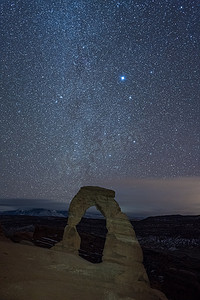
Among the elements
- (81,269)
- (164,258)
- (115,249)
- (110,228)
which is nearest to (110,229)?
(110,228)

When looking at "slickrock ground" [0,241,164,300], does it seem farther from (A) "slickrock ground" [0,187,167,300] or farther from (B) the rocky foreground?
(B) the rocky foreground

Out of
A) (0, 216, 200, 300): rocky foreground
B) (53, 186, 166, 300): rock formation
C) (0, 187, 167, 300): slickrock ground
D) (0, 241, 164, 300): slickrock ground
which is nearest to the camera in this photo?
(0, 241, 164, 300): slickrock ground

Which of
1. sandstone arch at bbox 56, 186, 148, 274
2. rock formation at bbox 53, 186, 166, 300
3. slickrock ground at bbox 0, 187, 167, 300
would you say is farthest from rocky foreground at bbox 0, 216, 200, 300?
sandstone arch at bbox 56, 186, 148, 274

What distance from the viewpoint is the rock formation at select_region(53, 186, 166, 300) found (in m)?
11.3

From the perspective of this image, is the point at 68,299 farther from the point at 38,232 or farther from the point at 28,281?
the point at 38,232

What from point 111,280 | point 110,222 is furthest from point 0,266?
point 110,222

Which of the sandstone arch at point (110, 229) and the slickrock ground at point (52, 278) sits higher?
the sandstone arch at point (110, 229)

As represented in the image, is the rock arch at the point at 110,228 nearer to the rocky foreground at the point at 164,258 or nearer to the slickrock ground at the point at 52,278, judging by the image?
the slickrock ground at the point at 52,278

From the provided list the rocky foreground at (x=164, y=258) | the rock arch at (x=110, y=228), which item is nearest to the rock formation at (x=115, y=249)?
the rock arch at (x=110, y=228)

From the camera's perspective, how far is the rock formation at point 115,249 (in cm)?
1130

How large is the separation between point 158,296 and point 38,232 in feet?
74.6

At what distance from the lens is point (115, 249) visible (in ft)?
42.7

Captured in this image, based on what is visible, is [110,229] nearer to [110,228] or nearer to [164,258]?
[110,228]

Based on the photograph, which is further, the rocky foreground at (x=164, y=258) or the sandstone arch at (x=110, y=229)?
the rocky foreground at (x=164, y=258)
